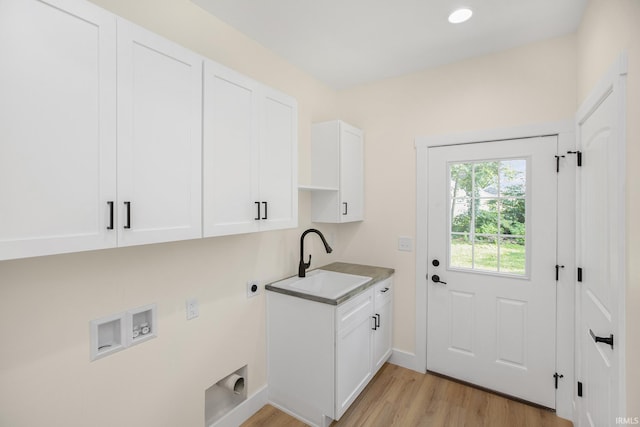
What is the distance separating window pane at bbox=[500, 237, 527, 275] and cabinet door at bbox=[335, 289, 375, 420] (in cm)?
105

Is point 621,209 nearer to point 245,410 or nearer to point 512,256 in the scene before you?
point 512,256

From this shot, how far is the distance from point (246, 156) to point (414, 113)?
67.1 inches

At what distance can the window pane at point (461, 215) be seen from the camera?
8.33 ft

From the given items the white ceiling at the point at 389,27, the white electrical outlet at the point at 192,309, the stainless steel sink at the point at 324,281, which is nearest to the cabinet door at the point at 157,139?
the white electrical outlet at the point at 192,309

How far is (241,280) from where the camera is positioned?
2158 millimetres

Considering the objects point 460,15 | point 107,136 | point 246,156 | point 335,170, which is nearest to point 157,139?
point 107,136

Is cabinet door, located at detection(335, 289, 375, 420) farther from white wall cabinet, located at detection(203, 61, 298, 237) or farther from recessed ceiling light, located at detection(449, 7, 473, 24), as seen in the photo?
recessed ceiling light, located at detection(449, 7, 473, 24)

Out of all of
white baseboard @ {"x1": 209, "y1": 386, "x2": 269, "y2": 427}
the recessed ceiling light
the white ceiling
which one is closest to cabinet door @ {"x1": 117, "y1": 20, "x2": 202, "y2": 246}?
the white ceiling

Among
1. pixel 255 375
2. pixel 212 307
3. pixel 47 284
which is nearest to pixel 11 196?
pixel 47 284

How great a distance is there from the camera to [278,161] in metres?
1.95

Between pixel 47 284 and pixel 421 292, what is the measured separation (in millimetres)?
2517

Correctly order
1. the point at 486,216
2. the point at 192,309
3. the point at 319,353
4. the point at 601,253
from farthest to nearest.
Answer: the point at 486,216
the point at 319,353
the point at 192,309
the point at 601,253

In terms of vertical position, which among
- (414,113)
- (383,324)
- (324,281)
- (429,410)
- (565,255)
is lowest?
(429,410)

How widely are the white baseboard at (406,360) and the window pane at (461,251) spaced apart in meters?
0.93
